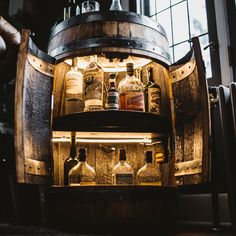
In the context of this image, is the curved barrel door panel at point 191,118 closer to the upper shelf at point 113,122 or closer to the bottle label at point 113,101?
the upper shelf at point 113,122

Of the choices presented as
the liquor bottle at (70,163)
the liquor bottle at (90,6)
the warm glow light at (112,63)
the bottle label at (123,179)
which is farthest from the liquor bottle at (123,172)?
the liquor bottle at (90,6)

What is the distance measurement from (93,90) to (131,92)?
8.4 inches

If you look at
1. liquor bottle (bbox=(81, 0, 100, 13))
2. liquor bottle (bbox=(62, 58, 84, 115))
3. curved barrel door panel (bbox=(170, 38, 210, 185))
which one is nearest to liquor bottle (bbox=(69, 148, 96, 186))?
liquor bottle (bbox=(62, 58, 84, 115))

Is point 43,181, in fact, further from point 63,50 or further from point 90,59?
point 90,59

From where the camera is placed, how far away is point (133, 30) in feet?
5.90

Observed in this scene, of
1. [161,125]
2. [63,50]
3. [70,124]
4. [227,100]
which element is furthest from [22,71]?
[227,100]

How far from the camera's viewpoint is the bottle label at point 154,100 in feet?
6.58

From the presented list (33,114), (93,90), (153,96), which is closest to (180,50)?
(153,96)

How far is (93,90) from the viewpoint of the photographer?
1.94 meters

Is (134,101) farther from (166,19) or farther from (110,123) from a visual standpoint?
(166,19)

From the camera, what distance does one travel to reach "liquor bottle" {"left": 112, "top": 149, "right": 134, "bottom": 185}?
199 centimetres

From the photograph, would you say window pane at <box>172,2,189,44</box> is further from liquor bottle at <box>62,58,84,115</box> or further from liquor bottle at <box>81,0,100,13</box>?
liquor bottle at <box>62,58,84,115</box>

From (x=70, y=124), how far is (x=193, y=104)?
681 millimetres

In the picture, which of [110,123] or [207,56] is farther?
[207,56]
